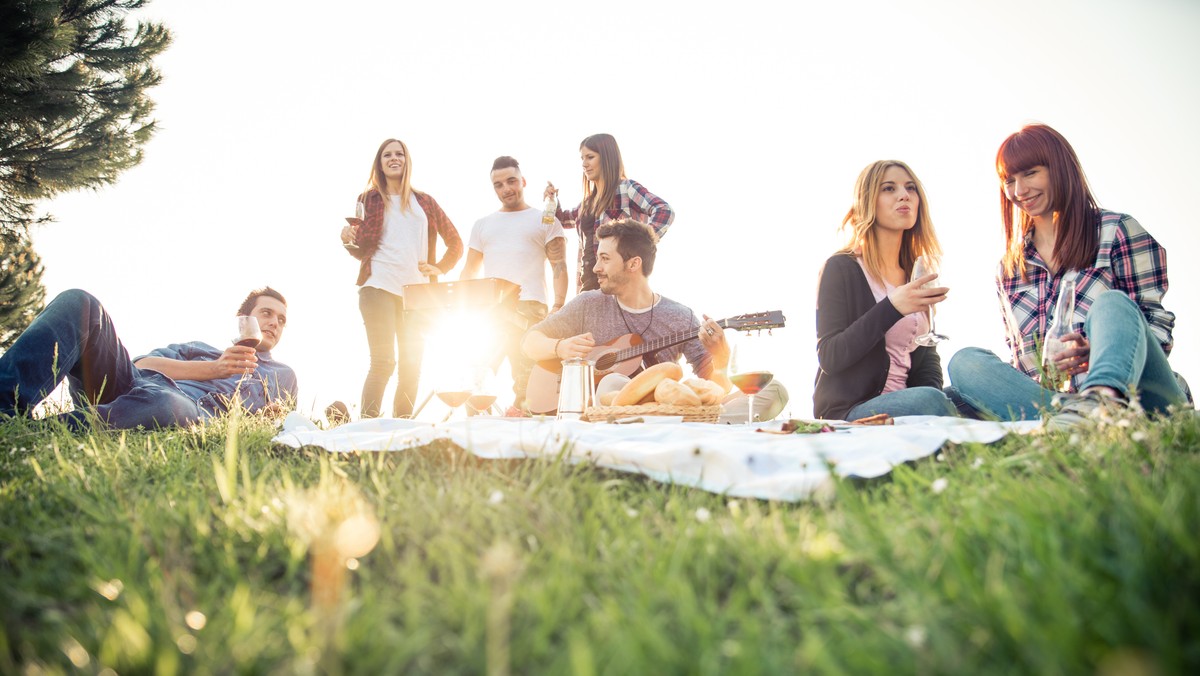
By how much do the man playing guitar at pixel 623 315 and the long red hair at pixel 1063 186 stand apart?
2.30 metres

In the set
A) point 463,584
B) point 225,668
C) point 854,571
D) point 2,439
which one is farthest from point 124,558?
point 2,439

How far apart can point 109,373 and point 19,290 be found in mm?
11535

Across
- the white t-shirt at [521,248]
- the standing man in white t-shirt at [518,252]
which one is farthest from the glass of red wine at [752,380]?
the white t-shirt at [521,248]

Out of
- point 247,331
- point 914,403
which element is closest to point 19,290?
point 247,331

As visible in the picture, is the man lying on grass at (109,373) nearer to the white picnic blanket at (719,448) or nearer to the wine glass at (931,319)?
the white picnic blanket at (719,448)

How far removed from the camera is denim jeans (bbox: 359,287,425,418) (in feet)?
19.0

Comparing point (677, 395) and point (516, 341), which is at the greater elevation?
point (516, 341)

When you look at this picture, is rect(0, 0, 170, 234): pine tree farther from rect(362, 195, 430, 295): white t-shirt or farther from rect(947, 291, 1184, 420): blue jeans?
rect(947, 291, 1184, 420): blue jeans

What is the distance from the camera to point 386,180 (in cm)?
627

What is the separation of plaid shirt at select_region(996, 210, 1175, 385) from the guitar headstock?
1.67 metres

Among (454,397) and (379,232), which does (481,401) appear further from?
(379,232)

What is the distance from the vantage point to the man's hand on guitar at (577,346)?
5.25 meters

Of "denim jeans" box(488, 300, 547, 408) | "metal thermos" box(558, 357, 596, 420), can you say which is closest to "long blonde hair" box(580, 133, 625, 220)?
"denim jeans" box(488, 300, 547, 408)

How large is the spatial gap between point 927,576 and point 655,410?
2.35 m
